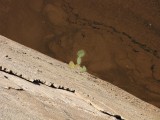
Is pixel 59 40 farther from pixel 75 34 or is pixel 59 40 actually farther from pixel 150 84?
pixel 150 84

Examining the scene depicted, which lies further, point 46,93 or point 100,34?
point 100,34

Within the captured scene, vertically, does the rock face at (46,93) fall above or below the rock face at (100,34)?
below

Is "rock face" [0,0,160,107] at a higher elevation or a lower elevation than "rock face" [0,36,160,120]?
higher

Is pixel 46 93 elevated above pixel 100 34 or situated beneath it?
situated beneath

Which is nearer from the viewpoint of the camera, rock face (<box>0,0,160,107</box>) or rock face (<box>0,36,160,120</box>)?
rock face (<box>0,36,160,120</box>)

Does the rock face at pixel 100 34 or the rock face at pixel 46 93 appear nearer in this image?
the rock face at pixel 46 93
